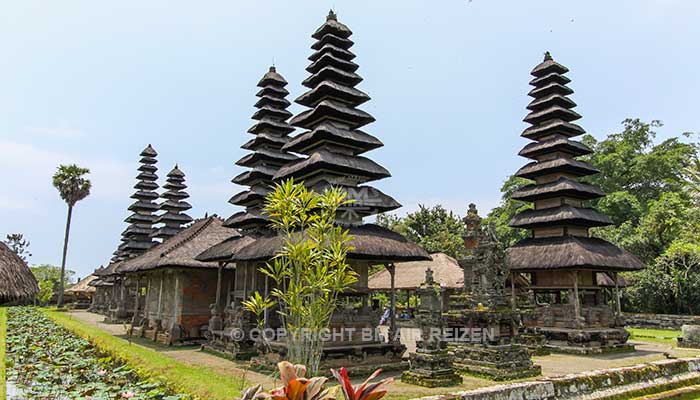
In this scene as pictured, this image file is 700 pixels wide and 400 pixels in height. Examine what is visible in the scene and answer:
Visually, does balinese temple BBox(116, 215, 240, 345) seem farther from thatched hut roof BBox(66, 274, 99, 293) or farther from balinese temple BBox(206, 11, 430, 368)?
thatched hut roof BBox(66, 274, 99, 293)

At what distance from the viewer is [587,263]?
1664 cm

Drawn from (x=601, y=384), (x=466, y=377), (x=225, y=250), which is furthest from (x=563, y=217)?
(x=225, y=250)

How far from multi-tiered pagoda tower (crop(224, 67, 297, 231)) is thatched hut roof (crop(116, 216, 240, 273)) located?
1.57 meters

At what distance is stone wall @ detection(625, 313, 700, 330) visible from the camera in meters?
25.2

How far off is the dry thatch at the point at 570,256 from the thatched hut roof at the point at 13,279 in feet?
53.1

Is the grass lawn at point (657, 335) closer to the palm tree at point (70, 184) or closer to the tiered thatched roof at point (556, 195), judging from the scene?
the tiered thatched roof at point (556, 195)

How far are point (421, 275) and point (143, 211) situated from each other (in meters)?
20.5

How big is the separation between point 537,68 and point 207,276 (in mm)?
17726

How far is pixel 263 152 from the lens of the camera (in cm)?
1900

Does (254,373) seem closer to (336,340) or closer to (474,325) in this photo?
(336,340)

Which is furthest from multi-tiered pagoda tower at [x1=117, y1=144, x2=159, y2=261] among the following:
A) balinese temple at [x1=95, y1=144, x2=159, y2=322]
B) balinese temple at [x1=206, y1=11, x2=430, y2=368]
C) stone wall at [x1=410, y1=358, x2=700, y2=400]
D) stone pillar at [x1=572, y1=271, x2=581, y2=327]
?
stone wall at [x1=410, y1=358, x2=700, y2=400]

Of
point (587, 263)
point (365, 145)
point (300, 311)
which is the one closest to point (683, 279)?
point (587, 263)

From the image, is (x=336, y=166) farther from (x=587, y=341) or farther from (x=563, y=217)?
(x=587, y=341)

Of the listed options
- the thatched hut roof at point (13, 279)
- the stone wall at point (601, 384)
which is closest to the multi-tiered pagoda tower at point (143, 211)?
the thatched hut roof at point (13, 279)
